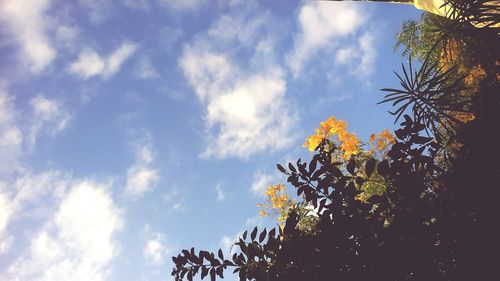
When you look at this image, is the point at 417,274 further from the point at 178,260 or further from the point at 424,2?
the point at 424,2

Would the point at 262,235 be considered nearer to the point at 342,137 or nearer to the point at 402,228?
the point at 402,228

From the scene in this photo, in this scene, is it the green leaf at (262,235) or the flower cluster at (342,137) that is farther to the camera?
the flower cluster at (342,137)

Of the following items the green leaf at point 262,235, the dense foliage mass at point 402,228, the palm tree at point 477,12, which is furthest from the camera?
the palm tree at point 477,12

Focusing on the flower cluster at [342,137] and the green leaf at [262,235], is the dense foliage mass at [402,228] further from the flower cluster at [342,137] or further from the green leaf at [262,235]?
the flower cluster at [342,137]

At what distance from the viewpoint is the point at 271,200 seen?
23.1 feet

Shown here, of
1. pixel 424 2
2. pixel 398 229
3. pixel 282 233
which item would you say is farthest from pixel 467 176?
pixel 424 2

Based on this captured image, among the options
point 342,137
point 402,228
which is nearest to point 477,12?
point 342,137

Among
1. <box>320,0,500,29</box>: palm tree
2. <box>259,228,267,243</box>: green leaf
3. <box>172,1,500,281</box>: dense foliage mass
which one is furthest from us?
<box>320,0,500,29</box>: palm tree

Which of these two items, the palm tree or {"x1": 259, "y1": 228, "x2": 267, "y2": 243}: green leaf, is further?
the palm tree

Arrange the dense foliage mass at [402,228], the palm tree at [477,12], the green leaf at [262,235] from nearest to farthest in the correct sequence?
the dense foliage mass at [402,228] → the green leaf at [262,235] → the palm tree at [477,12]

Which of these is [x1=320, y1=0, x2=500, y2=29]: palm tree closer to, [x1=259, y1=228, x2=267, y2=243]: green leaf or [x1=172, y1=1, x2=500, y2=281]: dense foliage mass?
[x1=172, y1=1, x2=500, y2=281]: dense foliage mass

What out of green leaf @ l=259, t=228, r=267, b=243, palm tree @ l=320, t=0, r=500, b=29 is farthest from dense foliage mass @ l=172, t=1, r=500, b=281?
palm tree @ l=320, t=0, r=500, b=29

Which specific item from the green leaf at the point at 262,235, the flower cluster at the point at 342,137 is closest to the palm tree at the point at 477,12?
the flower cluster at the point at 342,137

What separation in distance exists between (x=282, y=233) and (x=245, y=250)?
32 cm
